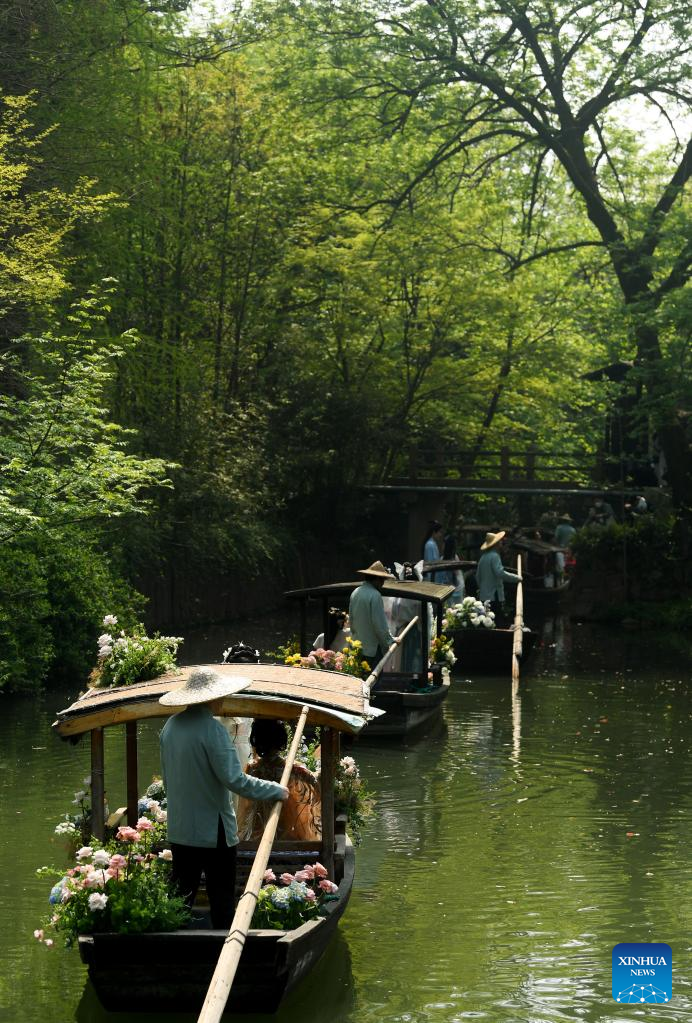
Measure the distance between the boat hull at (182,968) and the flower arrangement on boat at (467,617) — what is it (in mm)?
17338

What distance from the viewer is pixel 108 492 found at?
22.8m

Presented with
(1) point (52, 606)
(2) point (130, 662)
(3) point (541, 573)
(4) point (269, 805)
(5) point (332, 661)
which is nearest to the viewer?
(4) point (269, 805)

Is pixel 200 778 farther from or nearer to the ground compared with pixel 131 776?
farther from the ground

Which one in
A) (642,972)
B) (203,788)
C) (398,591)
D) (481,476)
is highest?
(481,476)

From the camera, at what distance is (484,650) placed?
2631 centimetres

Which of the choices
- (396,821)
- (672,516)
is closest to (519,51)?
(672,516)

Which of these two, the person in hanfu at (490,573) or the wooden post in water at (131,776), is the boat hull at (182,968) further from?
the person in hanfu at (490,573)

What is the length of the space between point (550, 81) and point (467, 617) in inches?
466

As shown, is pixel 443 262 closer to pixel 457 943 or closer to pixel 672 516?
pixel 672 516

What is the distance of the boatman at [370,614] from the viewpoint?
19.1 metres

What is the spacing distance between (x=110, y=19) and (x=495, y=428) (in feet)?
64.7

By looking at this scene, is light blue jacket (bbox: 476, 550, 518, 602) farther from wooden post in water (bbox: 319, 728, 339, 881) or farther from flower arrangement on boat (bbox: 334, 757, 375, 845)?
wooden post in water (bbox: 319, 728, 339, 881)

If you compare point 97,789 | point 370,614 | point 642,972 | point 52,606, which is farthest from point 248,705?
point 52,606

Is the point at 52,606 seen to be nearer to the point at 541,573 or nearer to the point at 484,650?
the point at 484,650
